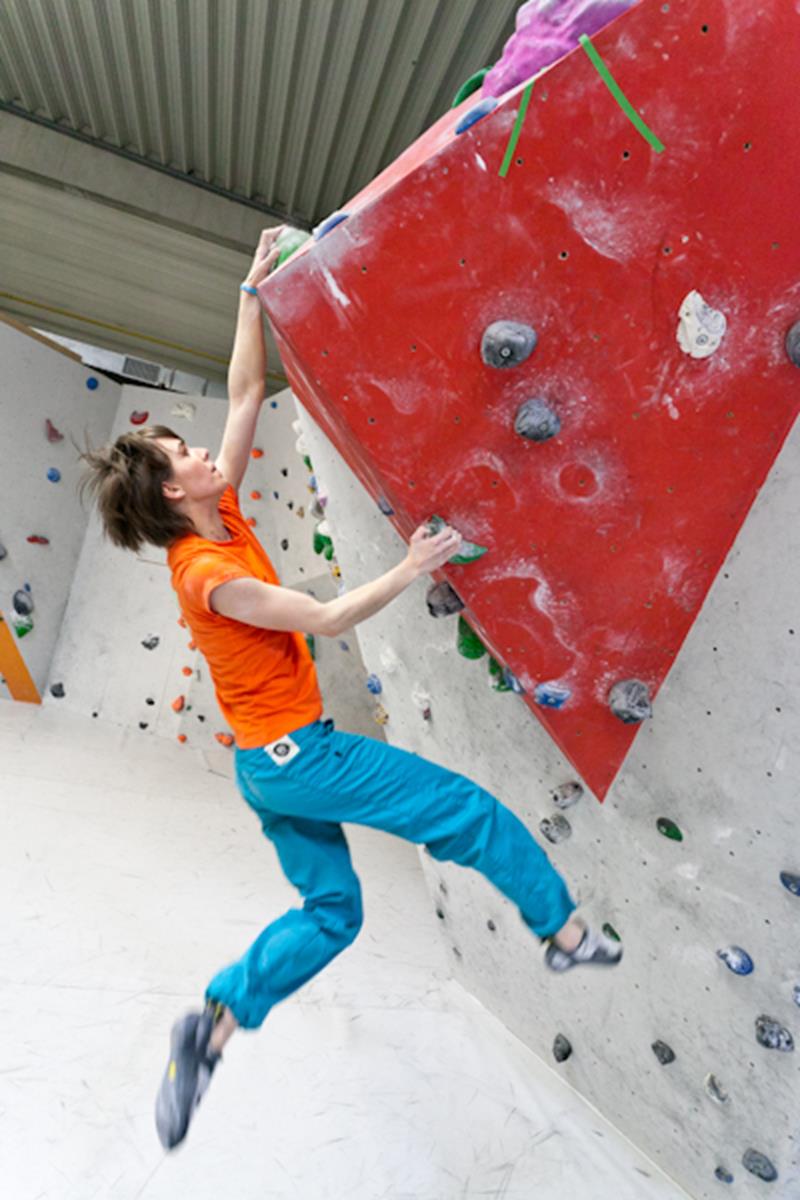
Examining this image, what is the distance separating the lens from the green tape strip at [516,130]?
1060 millimetres

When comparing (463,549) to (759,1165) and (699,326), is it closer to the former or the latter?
(699,326)

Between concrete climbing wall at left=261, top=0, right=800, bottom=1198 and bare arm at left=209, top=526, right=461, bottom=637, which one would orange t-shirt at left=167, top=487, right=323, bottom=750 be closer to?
bare arm at left=209, top=526, right=461, bottom=637

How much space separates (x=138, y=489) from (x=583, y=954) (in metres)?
1.13

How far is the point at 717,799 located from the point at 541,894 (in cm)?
35

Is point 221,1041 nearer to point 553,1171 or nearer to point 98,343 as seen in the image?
point 553,1171

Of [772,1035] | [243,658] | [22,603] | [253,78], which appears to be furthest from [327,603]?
[22,603]

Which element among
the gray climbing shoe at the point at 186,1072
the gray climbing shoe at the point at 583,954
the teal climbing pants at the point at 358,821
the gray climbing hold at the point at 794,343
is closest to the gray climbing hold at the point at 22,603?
the teal climbing pants at the point at 358,821

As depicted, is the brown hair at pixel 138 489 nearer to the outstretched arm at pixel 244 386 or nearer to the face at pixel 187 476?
the face at pixel 187 476

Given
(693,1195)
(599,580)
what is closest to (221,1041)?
(599,580)

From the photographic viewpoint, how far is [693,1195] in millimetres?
1759

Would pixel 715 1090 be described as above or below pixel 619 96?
below

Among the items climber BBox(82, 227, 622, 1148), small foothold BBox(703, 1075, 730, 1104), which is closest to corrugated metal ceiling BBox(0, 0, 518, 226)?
climber BBox(82, 227, 622, 1148)

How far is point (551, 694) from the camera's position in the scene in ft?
4.69

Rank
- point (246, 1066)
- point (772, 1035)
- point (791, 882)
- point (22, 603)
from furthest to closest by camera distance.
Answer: point (22, 603) → point (246, 1066) → point (772, 1035) → point (791, 882)
